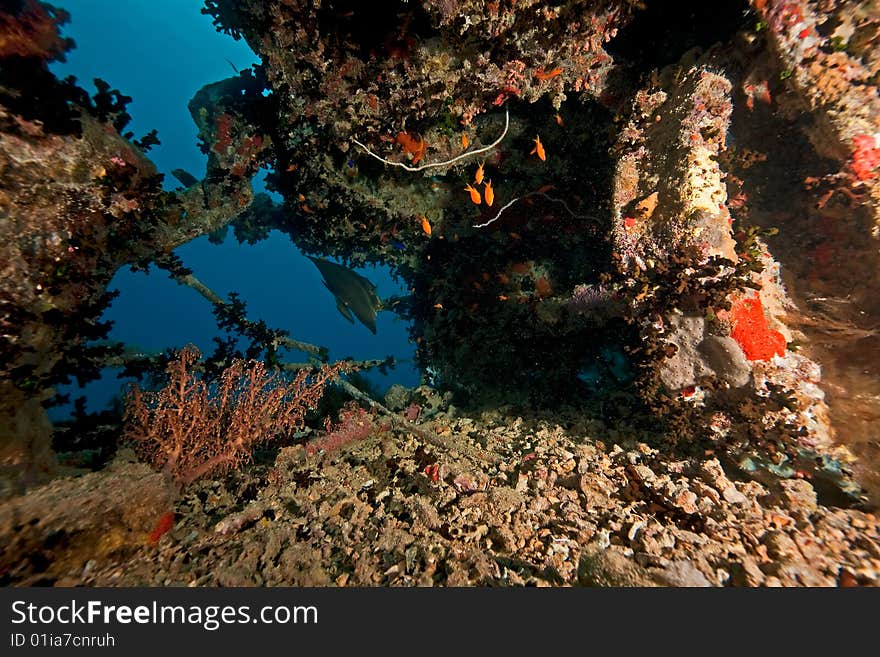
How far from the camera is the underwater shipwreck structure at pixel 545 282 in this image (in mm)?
2850

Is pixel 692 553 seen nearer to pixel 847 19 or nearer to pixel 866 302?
pixel 866 302

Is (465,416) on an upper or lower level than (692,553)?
upper

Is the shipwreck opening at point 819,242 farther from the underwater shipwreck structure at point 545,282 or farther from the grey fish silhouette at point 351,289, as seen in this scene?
the grey fish silhouette at point 351,289

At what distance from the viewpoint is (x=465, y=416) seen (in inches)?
247

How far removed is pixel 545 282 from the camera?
614cm

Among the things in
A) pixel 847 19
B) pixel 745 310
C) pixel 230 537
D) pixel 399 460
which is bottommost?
pixel 230 537

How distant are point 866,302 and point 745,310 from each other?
1.52m

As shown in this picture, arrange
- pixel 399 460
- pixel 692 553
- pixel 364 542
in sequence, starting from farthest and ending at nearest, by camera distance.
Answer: pixel 399 460, pixel 364 542, pixel 692 553

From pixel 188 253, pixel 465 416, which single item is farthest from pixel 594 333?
pixel 188 253

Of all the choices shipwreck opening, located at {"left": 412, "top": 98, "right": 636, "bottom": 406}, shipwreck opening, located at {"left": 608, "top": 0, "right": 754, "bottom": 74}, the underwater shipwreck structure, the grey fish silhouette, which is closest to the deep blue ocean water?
shipwreck opening, located at {"left": 412, "top": 98, "right": 636, "bottom": 406}

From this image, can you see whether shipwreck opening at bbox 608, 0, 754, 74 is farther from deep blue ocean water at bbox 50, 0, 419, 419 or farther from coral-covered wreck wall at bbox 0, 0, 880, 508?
deep blue ocean water at bbox 50, 0, 419, 419

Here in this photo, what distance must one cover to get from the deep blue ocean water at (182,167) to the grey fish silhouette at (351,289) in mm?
51196

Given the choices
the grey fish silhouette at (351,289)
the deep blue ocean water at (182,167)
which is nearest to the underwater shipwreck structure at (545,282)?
the grey fish silhouette at (351,289)

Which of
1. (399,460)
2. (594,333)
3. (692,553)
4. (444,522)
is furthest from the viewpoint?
(594,333)
